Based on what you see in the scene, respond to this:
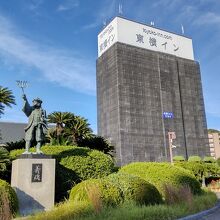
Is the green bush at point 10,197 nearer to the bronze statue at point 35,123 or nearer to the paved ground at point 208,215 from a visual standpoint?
the bronze statue at point 35,123

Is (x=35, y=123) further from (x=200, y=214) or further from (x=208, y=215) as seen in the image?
(x=208, y=215)

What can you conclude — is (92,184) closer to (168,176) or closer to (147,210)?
(147,210)

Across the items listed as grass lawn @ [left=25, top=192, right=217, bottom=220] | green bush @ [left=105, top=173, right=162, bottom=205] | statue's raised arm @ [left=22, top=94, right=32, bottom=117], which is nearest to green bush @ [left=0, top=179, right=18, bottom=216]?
grass lawn @ [left=25, top=192, right=217, bottom=220]

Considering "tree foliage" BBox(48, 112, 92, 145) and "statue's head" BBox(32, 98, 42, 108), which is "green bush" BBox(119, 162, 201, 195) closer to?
"statue's head" BBox(32, 98, 42, 108)

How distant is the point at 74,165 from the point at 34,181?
2.87m

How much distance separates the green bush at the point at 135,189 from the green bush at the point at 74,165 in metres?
3.13

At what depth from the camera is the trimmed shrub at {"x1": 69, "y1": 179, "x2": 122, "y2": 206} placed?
11477 millimetres

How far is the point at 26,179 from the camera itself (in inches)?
522

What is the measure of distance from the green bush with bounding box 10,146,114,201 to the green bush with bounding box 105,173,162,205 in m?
3.13

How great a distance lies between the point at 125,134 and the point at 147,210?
218ft

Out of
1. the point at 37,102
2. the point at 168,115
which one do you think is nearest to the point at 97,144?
the point at 37,102

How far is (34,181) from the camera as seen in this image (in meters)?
13.4

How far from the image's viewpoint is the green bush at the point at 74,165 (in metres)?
15.3

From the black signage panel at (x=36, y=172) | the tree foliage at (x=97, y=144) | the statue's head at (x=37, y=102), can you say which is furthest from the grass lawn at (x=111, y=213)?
the tree foliage at (x=97, y=144)
